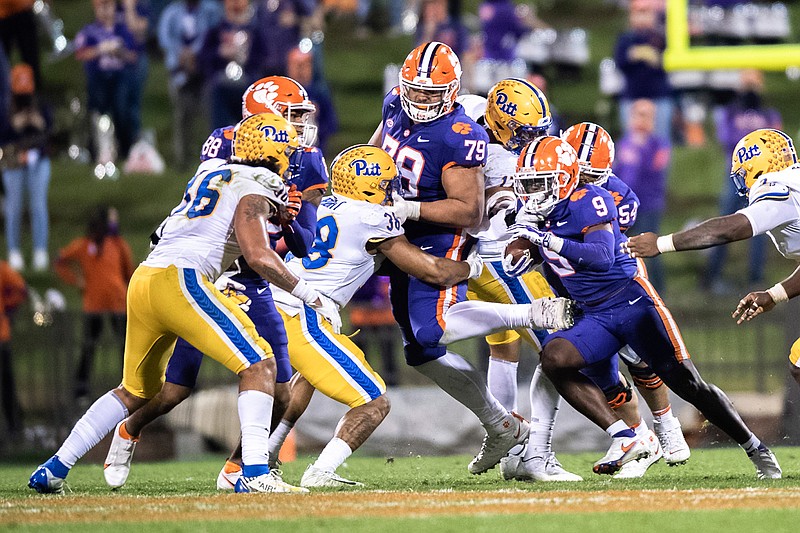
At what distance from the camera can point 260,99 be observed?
750 centimetres

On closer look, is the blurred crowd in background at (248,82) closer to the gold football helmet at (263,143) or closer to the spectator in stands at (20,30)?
the spectator in stands at (20,30)

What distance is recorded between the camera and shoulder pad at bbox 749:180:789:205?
641cm

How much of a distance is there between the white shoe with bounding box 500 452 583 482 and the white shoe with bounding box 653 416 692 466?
53 cm

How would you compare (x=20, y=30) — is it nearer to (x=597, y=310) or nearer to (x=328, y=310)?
(x=328, y=310)

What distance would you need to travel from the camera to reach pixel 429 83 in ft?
23.3

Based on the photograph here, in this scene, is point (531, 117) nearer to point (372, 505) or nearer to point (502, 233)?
point (502, 233)

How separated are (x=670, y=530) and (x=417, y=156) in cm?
290

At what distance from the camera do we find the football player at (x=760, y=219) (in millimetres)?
6289

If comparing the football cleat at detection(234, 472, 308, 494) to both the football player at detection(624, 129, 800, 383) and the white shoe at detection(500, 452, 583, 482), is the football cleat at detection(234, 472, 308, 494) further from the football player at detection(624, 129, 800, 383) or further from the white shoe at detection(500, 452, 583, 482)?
the football player at detection(624, 129, 800, 383)

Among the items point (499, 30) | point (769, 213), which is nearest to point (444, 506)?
point (769, 213)

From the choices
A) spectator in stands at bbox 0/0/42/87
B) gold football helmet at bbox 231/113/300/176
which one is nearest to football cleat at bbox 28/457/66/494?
gold football helmet at bbox 231/113/300/176

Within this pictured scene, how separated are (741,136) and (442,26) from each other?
3.25 metres

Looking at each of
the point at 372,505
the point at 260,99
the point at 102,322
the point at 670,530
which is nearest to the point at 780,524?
the point at 670,530

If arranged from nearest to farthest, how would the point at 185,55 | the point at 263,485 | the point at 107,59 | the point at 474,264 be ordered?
the point at 263,485 → the point at 474,264 → the point at 107,59 → the point at 185,55
